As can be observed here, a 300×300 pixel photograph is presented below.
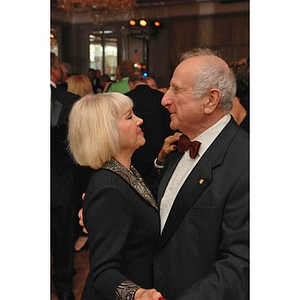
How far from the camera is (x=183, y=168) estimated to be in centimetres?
130

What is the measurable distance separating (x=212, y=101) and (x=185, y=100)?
71 mm

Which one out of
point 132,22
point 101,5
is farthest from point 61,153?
point 132,22

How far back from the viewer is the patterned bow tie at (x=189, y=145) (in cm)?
122

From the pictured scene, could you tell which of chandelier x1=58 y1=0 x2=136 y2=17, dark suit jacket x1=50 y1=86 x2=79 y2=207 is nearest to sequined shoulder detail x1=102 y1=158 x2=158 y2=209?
dark suit jacket x1=50 y1=86 x2=79 y2=207

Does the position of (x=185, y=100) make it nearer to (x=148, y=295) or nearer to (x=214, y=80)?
(x=214, y=80)

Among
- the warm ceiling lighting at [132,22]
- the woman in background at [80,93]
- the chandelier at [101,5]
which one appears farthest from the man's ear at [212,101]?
the warm ceiling lighting at [132,22]

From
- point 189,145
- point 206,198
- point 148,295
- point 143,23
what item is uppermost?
point 143,23

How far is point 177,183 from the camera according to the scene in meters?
1.27

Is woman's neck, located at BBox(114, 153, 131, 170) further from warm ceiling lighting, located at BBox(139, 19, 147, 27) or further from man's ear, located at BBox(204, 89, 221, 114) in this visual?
warm ceiling lighting, located at BBox(139, 19, 147, 27)

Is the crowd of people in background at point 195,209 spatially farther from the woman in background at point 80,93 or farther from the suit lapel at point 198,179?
the woman in background at point 80,93

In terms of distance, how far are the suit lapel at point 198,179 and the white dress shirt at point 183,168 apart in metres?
0.03
